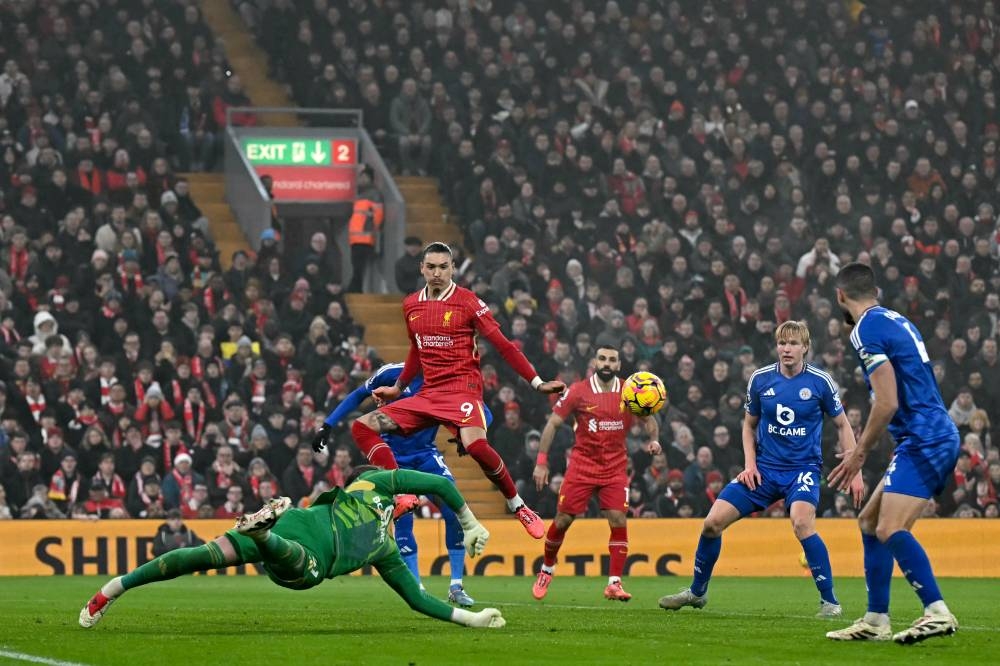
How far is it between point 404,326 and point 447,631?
682 inches

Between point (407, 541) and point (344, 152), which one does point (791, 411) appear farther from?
point (344, 152)

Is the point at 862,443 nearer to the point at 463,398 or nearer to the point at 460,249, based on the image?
the point at 463,398

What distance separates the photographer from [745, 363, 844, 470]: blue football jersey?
14.4 m

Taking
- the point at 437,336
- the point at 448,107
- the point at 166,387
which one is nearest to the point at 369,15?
the point at 448,107

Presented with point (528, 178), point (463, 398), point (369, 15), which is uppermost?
point (369, 15)

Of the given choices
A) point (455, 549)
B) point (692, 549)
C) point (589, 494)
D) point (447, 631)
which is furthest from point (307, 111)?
point (447, 631)

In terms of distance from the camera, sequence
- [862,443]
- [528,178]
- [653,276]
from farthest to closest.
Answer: [528,178] < [653,276] < [862,443]

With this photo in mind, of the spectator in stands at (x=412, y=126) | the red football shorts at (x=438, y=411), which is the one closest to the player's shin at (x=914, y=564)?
the red football shorts at (x=438, y=411)

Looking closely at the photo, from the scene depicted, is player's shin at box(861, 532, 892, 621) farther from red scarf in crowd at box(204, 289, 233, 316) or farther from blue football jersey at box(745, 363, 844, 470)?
red scarf in crowd at box(204, 289, 233, 316)

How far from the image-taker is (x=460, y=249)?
30281 mm

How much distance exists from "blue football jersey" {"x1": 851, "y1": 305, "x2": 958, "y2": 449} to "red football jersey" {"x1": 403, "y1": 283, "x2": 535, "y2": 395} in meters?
4.18

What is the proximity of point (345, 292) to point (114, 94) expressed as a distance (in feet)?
16.8

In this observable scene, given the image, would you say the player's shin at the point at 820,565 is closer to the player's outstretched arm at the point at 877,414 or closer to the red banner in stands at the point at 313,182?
the player's outstretched arm at the point at 877,414

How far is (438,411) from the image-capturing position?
14062mm
